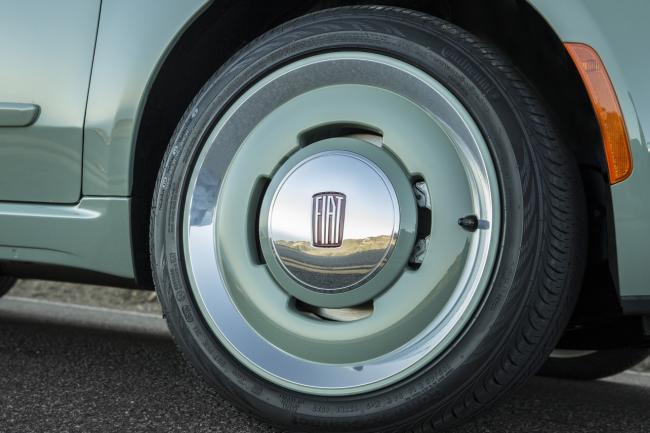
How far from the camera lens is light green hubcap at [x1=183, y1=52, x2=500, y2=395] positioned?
113 centimetres

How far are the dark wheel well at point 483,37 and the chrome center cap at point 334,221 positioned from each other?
1.08ft

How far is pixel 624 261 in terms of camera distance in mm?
1100

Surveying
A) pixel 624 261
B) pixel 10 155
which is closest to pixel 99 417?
pixel 10 155

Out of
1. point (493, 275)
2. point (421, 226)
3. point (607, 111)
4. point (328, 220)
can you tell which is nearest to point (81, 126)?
point (328, 220)

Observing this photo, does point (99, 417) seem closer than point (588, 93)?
No

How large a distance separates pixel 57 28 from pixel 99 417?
0.73m

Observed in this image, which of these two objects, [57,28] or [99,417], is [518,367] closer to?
[99,417]

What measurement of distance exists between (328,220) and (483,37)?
0.49 meters

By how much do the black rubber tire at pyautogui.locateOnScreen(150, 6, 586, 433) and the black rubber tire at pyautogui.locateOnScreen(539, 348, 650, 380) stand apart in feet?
2.90

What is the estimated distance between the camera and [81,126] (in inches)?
56.4

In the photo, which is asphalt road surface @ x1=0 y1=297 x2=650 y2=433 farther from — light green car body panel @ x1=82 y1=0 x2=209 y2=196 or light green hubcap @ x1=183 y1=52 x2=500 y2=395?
light green car body panel @ x1=82 y1=0 x2=209 y2=196

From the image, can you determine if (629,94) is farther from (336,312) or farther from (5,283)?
(5,283)

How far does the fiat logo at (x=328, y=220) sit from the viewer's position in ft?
3.84

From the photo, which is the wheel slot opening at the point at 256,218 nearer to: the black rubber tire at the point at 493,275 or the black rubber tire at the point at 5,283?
the black rubber tire at the point at 493,275
